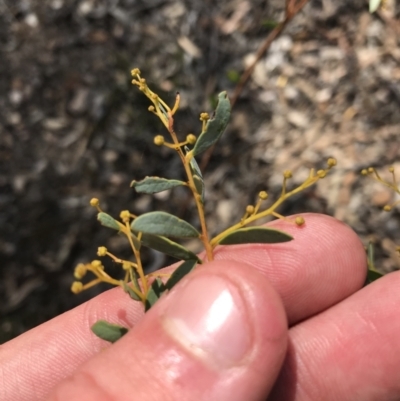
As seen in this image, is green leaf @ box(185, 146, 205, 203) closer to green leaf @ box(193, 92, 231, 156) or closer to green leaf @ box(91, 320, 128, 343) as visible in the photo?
green leaf @ box(193, 92, 231, 156)

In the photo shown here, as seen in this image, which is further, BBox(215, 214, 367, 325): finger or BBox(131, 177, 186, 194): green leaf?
BBox(215, 214, 367, 325): finger

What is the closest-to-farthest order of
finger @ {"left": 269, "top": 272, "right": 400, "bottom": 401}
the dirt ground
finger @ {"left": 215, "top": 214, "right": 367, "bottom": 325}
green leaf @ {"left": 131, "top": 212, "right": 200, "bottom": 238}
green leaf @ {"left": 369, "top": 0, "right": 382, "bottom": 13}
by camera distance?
green leaf @ {"left": 131, "top": 212, "right": 200, "bottom": 238}, finger @ {"left": 269, "top": 272, "right": 400, "bottom": 401}, finger @ {"left": 215, "top": 214, "right": 367, "bottom": 325}, green leaf @ {"left": 369, "top": 0, "right": 382, "bottom": 13}, the dirt ground

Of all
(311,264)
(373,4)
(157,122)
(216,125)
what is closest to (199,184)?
(216,125)

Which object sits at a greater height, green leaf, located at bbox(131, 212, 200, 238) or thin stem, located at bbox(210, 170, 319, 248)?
green leaf, located at bbox(131, 212, 200, 238)

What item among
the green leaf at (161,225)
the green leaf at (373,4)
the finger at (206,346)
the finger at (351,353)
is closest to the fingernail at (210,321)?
the finger at (206,346)

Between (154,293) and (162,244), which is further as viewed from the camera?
(154,293)

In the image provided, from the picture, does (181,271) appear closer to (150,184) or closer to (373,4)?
(150,184)

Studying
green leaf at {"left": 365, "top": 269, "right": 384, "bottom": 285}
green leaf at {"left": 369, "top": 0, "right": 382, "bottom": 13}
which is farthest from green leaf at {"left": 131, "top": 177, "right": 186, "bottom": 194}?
green leaf at {"left": 369, "top": 0, "right": 382, "bottom": 13}
